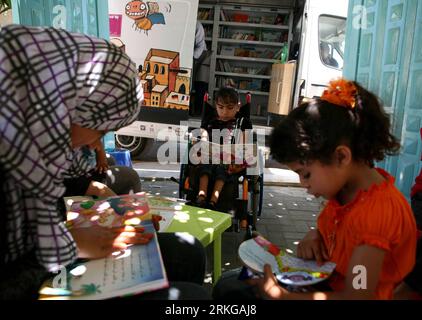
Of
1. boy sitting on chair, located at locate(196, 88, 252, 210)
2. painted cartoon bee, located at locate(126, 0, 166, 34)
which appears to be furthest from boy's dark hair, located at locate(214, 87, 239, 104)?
painted cartoon bee, located at locate(126, 0, 166, 34)

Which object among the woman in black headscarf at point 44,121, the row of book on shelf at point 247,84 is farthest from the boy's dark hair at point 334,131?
the row of book on shelf at point 247,84

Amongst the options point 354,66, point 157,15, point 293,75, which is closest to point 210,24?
point 293,75

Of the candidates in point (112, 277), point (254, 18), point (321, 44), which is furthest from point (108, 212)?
point (254, 18)

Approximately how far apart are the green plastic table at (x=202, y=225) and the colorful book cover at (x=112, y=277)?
486 mm

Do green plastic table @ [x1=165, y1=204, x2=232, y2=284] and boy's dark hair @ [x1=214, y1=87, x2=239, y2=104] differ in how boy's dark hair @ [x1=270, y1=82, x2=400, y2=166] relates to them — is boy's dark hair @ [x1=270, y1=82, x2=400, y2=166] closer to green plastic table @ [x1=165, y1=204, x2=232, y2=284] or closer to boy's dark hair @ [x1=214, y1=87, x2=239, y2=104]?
green plastic table @ [x1=165, y1=204, x2=232, y2=284]

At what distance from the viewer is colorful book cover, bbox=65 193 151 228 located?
1.50 meters

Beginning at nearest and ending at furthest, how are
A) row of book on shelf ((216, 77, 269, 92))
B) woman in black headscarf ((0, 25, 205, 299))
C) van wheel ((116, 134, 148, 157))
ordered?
1. woman in black headscarf ((0, 25, 205, 299))
2. van wheel ((116, 134, 148, 157))
3. row of book on shelf ((216, 77, 269, 92))

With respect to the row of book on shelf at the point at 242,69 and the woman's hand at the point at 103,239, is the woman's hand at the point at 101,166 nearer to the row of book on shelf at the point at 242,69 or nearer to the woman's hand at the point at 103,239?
the woman's hand at the point at 103,239

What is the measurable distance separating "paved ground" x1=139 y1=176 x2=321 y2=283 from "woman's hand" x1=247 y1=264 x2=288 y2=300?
1.33m

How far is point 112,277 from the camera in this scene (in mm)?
1093

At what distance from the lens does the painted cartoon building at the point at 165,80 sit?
4773mm

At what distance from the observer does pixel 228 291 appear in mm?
1276
